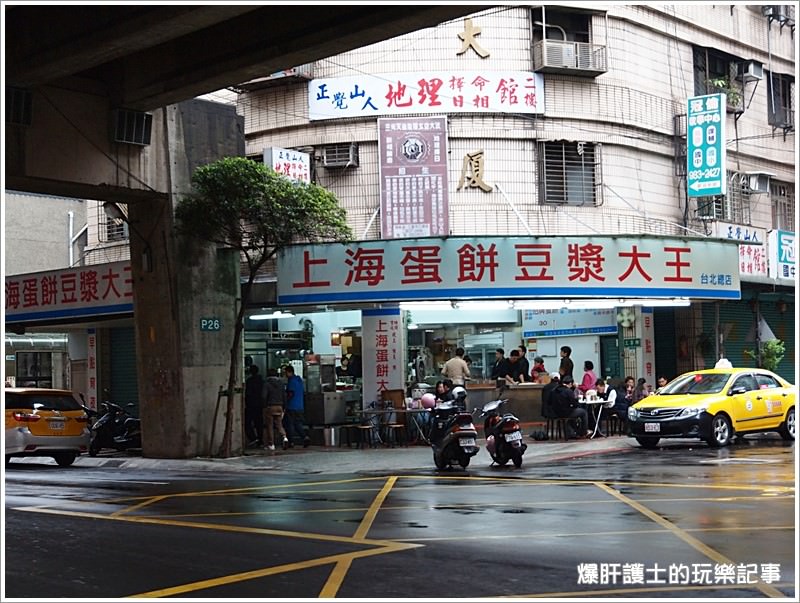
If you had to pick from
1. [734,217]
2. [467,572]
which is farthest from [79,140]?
[734,217]

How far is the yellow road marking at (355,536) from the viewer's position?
7575mm

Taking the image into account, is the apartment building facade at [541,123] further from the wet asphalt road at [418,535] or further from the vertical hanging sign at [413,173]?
the wet asphalt road at [418,535]

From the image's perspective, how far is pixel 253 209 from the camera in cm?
1938

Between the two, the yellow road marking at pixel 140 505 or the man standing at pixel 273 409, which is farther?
the man standing at pixel 273 409

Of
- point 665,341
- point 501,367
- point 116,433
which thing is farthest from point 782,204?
point 116,433

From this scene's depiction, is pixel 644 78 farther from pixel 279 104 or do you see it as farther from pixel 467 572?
pixel 467 572

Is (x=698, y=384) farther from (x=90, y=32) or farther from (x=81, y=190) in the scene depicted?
(x=90, y=32)

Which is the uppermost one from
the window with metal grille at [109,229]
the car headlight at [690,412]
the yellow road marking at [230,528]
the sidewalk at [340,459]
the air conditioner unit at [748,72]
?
the air conditioner unit at [748,72]

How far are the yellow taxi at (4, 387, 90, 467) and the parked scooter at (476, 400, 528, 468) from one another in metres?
8.21

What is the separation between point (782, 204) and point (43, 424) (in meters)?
21.8

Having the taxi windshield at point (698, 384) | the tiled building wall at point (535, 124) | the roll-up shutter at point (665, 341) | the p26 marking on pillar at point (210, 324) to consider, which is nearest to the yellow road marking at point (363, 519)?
the p26 marking on pillar at point (210, 324)

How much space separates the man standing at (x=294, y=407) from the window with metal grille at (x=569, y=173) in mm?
7192

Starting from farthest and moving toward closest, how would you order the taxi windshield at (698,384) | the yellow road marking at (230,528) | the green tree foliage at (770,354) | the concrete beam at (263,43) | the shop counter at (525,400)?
the green tree foliage at (770,354) < the shop counter at (525,400) < the taxi windshield at (698,384) < the concrete beam at (263,43) < the yellow road marking at (230,528)

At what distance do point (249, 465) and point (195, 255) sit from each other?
4.49 meters
